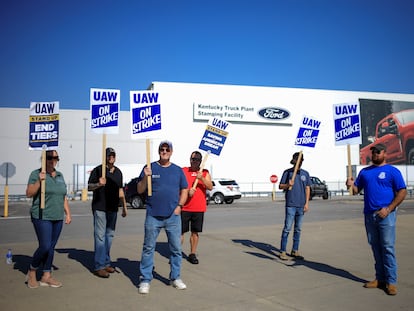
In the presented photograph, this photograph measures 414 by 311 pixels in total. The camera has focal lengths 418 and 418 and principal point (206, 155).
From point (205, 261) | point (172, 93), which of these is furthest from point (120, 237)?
point (172, 93)

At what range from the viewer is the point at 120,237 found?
10.7 m

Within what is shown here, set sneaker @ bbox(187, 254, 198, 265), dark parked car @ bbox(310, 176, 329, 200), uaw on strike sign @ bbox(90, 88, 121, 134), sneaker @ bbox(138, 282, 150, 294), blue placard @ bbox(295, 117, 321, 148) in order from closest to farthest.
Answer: sneaker @ bbox(138, 282, 150, 294), uaw on strike sign @ bbox(90, 88, 121, 134), sneaker @ bbox(187, 254, 198, 265), blue placard @ bbox(295, 117, 321, 148), dark parked car @ bbox(310, 176, 329, 200)

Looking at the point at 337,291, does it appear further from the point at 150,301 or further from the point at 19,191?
the point at 19,191

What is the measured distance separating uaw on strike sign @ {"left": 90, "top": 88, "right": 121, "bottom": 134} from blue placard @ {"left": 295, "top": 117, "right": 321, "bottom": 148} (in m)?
3.83

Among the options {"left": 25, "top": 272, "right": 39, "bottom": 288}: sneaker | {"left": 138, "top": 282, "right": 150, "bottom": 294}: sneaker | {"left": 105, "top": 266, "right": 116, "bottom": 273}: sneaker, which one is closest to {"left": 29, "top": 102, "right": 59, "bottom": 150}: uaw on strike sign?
{"left": 25, "top": 272, "right": 39, "bottom": 288}: sneaker

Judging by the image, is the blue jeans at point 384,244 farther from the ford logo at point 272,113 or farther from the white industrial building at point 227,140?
the ford logo at point 272,113

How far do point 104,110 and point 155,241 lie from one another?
2.47 meters

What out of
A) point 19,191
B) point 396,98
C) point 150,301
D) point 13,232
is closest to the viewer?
point 150,301

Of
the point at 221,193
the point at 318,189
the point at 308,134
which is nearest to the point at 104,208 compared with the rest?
the point at 308,134

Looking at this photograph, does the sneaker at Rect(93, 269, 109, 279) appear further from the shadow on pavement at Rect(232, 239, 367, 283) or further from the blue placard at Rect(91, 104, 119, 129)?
the shadow on pavement at Rect(232, 239, 367, 283)

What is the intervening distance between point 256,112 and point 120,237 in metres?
33.6

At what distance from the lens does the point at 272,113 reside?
43.2m

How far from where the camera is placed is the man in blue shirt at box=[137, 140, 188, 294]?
576cm

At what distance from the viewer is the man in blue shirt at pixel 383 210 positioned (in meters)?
5.70
